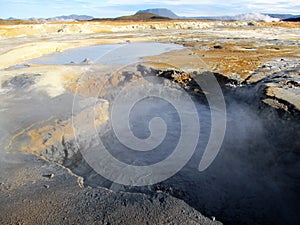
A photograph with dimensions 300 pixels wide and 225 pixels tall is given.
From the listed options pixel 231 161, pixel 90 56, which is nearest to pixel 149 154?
pixel 231 161

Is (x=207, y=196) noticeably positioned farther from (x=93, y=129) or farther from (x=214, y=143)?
(x=93, y=129)

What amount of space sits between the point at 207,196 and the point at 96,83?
8211 mm

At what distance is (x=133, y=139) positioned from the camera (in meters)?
8.73

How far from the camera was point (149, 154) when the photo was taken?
7.88m

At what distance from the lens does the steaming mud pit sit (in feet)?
16.1

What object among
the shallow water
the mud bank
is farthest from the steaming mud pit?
the shallow water

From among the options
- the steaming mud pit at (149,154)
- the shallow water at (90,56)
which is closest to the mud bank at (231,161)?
the steaming mud pit at (149,154)

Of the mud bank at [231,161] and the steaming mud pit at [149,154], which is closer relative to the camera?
the steaming mud pit at [149,154]

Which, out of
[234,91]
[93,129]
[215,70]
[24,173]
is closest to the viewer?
[24,173]

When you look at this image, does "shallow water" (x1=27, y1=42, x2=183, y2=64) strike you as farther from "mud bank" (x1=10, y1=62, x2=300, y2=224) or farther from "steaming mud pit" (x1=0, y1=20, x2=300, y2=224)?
"mud bank" (x1=10, y1=62, x2=300, y2=224)

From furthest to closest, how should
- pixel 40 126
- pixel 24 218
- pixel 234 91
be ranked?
pixel 234 91
pixel 40 126
pixel 24 218

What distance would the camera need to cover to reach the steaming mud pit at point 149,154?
4.90 meters

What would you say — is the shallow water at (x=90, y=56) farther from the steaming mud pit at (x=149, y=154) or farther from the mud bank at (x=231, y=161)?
the mud bank at (x=231, y=161)

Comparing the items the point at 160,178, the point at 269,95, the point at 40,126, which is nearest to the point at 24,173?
the point at 40,126
